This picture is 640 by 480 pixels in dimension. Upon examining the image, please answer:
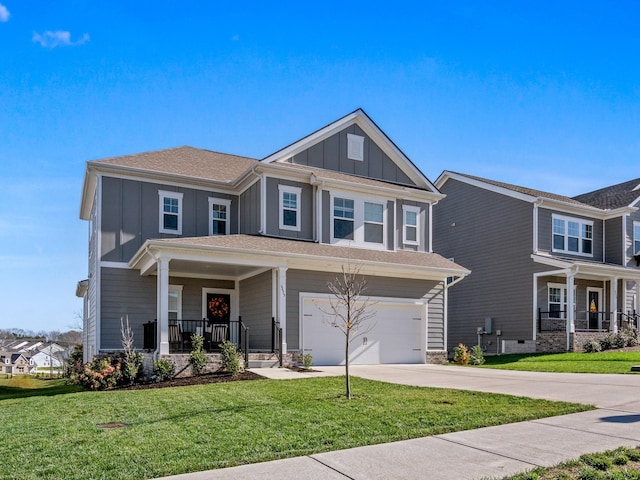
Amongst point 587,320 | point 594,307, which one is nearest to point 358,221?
point 587,320

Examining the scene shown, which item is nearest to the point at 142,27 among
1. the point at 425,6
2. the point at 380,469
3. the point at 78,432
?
the point at 425,6

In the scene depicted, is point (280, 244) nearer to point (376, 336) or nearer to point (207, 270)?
point (207, 270)

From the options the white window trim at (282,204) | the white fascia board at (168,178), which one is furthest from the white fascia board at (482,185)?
the white fascia board at (168,178)

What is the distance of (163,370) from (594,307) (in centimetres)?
2037

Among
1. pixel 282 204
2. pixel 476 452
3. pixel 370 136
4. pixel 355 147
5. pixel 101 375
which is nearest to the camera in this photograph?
pixel 476 452

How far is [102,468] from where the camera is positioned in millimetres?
5812

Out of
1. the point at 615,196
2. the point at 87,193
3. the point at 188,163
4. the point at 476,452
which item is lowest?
the point at 476,452

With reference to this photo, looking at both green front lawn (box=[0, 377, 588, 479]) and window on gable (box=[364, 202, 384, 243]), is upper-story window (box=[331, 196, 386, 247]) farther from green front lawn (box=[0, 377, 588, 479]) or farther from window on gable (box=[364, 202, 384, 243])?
green front lawn (box=[0, 377, 588, 479])

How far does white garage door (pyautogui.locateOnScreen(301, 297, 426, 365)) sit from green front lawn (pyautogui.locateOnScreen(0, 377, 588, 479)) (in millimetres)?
5978

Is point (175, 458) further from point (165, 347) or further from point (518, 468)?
point (165, 347)

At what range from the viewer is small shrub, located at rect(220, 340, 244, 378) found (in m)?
13.4

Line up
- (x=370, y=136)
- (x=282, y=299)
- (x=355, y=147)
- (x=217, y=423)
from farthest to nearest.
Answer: (x=370, y=136)
(x=355, y=147)
(x=282, y=299)
(x=217, y=423)

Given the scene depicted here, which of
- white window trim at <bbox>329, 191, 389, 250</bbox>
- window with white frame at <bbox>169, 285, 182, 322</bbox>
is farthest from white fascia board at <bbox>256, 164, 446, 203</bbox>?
window with white frame at <bbox>169, 285, 182, 322</bbox>

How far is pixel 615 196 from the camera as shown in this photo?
91.9 feet
